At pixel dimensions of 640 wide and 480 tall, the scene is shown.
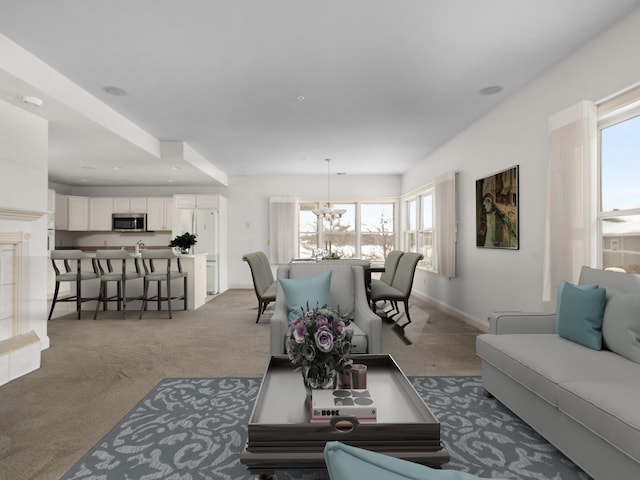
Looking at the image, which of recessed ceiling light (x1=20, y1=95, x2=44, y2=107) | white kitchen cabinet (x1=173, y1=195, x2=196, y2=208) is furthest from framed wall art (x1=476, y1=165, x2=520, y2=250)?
white kitchen cabinet (x1=173, y1=195, x2=196, y2=208)

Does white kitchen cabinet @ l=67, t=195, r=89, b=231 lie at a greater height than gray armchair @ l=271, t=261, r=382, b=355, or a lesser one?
greater

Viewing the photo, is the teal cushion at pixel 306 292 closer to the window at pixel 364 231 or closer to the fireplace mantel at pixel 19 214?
the fireplace mantel at pixel 19 214

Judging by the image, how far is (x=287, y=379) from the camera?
81.0 inches

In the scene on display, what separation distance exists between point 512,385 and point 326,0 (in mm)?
2683

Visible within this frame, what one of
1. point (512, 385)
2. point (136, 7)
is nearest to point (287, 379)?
point (512, 385)

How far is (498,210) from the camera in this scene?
4.26 m

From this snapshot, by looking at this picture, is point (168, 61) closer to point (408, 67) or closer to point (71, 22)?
point (71, 22)

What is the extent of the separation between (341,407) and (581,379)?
3.96ft

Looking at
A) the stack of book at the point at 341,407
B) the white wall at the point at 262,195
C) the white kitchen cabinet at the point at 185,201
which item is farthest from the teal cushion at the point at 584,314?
the white kitchen cabinet at the point at 185,201

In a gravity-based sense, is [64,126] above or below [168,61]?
below

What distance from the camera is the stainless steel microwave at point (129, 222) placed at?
8.24 m

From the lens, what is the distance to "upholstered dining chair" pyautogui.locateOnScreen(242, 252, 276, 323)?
4.87 meters

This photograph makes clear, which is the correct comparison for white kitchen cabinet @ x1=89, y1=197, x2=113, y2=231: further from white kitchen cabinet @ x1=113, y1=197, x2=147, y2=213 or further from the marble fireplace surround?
the marble fireplace surround

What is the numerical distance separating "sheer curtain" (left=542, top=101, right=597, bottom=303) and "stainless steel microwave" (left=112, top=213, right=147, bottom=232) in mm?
7808
